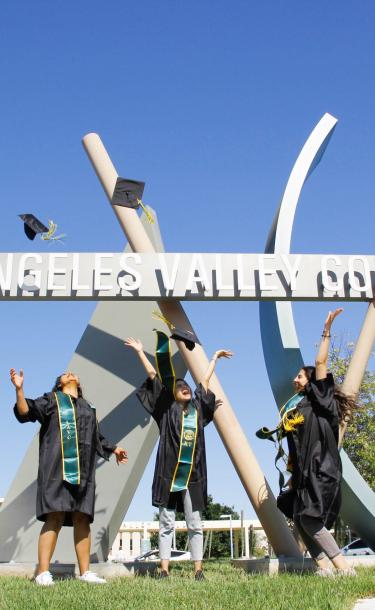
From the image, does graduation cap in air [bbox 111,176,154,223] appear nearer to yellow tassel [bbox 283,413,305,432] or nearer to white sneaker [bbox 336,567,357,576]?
yellow tassel [bbox 283,413,305,432]

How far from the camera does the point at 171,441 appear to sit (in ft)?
18.7

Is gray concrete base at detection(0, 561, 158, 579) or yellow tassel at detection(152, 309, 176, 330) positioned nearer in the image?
gray concrete base at detection(0, 561, 158, 579)

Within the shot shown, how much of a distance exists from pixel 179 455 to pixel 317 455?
1.06 meters

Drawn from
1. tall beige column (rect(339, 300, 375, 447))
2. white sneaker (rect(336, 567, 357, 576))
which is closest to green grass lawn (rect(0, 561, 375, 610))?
white sneaker (rect(336, 567, 357, 576))

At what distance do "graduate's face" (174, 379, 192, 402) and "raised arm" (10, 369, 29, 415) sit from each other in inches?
47.6

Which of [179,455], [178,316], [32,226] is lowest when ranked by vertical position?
[179,455]

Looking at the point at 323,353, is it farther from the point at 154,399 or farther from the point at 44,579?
the point at 44,579

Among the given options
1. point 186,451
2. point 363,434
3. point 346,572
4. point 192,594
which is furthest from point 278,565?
point 363,434

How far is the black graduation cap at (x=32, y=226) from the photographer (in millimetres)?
7008

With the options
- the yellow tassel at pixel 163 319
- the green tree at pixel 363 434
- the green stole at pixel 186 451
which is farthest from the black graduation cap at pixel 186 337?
the green tree at pixel 363 434

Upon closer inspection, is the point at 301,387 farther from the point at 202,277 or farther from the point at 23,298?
the point at 23,298

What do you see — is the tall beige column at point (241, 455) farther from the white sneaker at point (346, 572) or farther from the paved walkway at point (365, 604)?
the paved walkway at point (365, 604)

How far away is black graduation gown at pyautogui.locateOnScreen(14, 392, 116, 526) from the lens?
5.23 meters

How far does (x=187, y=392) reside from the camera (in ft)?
19.0
